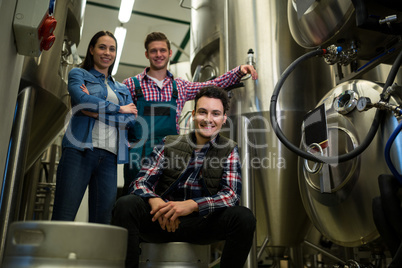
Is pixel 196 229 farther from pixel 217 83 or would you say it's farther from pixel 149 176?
pixel 217 83

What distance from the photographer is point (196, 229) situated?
1.14 m

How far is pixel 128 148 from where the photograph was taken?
59.4 inches

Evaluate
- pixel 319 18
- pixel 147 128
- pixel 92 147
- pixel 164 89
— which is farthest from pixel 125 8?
pixel 319 18

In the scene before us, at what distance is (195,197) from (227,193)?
4.6 inches

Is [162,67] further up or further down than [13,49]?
further up

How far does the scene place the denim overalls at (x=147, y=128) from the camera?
58.1 inches

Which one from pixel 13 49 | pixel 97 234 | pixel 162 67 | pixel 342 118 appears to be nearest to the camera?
pixel 97 234

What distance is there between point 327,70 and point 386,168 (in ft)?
3.12

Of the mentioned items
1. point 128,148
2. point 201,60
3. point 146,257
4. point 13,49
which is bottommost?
point 146,257

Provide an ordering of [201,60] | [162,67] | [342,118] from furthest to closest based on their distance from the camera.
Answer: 1. [201,60]
2. [162,67]
3. [342,118]

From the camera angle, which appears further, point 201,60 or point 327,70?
point 201,60

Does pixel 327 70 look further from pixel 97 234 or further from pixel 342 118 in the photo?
pixel 97 234

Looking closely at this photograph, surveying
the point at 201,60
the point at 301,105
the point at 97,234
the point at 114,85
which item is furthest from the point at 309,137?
the point at 201,60

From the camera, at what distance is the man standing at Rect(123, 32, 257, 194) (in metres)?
1.50
